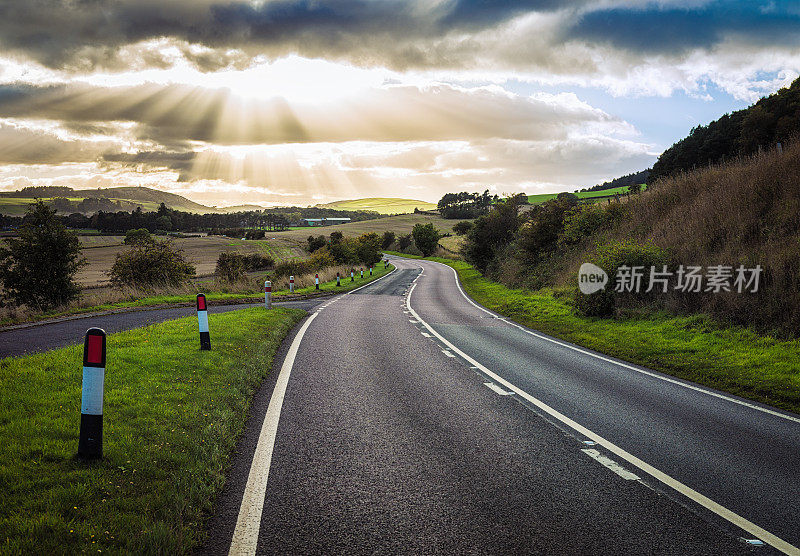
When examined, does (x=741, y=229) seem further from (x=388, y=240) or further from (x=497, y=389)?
(x=388, y=240)

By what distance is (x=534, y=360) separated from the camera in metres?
9.35

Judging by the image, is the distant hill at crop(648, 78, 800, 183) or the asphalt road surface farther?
the distant hill at crop(648, 78, 800, 183)

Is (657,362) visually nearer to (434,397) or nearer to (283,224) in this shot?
(434,397)

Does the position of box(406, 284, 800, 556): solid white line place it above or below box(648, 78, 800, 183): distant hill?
below

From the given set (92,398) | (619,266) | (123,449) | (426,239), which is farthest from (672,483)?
(426,239)

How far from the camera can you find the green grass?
3020mm

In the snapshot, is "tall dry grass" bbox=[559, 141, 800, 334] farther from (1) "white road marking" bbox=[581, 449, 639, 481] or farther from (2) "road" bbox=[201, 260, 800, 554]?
(1) "white road marking" bbox=[581, 449, 639, 481]

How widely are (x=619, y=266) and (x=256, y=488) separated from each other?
13.6m

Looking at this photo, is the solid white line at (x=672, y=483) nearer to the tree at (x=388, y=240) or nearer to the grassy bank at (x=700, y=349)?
the grassy bank at (x=700, y=349)

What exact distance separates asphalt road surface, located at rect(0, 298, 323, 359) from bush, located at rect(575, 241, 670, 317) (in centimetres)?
1347

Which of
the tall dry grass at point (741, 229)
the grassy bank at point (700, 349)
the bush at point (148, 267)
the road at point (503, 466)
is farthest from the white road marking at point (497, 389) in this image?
the bush at point (148, 267)

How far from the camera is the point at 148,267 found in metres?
24.7

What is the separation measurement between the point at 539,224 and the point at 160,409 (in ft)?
84.1

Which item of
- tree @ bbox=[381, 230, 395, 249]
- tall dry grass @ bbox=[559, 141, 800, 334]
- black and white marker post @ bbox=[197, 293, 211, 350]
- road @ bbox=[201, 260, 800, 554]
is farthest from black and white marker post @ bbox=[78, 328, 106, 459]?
tree @ bbox=[381, 230, 395, 249]
